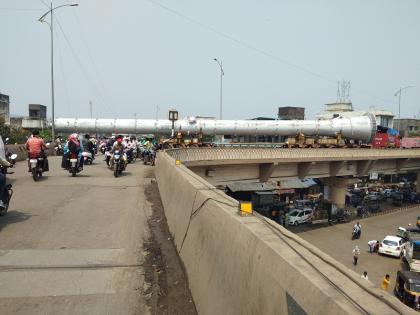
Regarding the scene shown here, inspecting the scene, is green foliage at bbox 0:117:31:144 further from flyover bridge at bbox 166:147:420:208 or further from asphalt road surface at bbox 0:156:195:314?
asphalt road surface at bbox 0:156:195:314

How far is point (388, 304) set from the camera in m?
1.88

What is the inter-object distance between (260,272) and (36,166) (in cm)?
1239

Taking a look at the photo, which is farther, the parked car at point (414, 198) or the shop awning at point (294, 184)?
the parked car at point (414, 198)

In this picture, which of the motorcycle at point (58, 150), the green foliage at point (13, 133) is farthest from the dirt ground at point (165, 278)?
the green foliage at point (13, 133)

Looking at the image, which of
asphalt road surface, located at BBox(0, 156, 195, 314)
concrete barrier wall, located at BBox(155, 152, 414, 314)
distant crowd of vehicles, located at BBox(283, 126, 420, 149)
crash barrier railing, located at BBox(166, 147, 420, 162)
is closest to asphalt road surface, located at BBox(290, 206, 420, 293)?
crash barrier railing, located at BBox(166, 147, 420, 162)

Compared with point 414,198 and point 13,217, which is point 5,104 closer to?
point 414,198

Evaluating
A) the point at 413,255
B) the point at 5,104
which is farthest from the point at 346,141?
the point at 5,104

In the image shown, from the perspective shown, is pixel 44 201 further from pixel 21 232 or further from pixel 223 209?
pixel 223 209

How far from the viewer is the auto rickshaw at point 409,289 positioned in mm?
16219

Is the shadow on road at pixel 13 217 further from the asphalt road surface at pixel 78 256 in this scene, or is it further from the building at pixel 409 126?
the building at pixel 409 126

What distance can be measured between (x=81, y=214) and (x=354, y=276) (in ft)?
24.4

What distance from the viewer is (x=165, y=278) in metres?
5.27

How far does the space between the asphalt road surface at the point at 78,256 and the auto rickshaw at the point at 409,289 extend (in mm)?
12626

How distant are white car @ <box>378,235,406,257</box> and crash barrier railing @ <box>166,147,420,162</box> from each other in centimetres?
766
